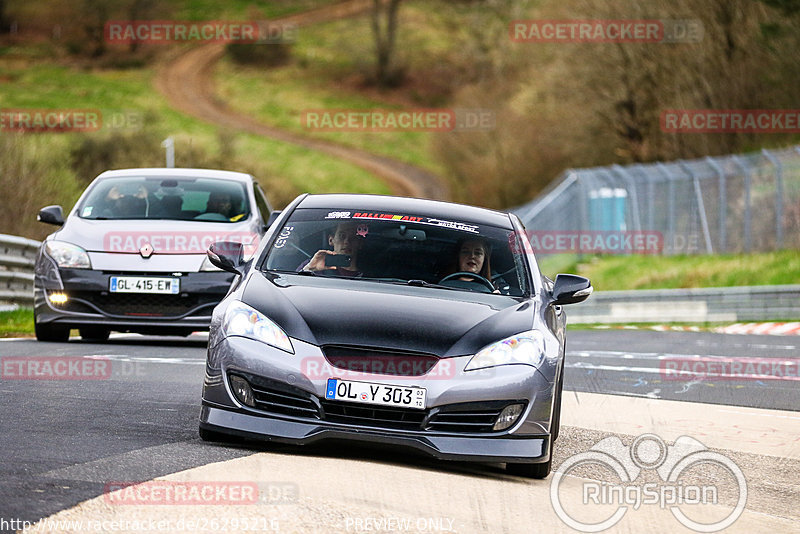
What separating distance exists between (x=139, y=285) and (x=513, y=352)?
21.6ft

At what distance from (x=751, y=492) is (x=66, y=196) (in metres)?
28.2

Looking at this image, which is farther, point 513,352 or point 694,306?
point 694,306

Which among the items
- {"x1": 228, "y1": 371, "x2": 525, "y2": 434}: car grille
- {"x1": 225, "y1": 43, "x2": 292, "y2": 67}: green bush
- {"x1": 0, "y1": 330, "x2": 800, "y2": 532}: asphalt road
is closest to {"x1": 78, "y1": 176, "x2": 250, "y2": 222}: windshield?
{"x1": 0, "y1": 330, "x2": 800, "y2": 532}: asphalt road

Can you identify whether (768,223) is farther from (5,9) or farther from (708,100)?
(5,9)

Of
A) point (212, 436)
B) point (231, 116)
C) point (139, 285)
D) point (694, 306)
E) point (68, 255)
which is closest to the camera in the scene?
point (212, 436)

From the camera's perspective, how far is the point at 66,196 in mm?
33688

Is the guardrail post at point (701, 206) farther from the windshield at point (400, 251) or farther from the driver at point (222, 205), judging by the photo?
the windshield at point (400, 251)

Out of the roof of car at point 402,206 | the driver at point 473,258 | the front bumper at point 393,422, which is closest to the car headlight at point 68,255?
the roof of car at point 402,206

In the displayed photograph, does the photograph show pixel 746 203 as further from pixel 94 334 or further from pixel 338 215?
pixel 338 215

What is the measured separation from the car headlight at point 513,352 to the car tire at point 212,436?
1321 millimetres

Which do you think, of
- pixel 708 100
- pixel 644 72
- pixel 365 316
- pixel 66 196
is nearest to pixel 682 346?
pixel 365 316

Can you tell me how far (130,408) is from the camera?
8.77m

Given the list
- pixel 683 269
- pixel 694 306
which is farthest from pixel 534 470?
pixel 683 269

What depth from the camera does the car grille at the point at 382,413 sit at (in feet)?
22.7
